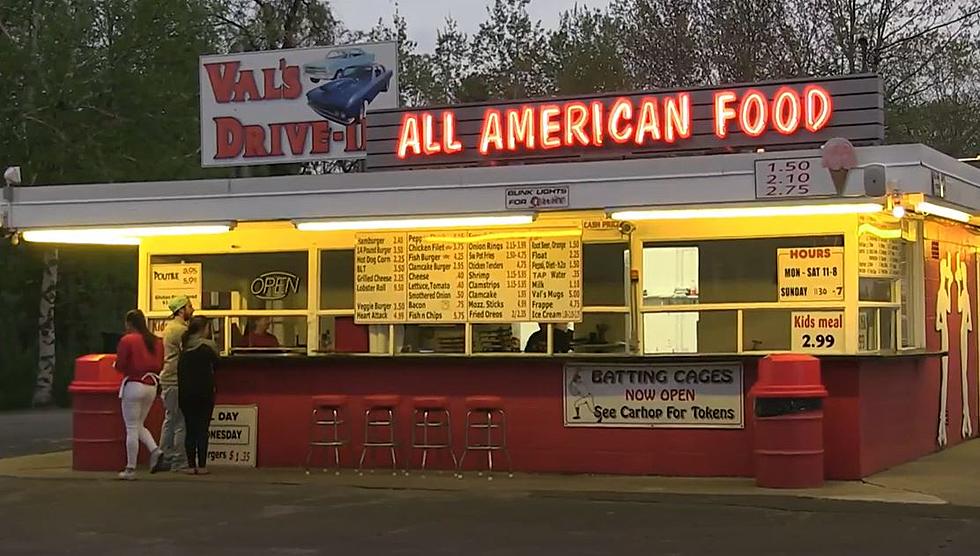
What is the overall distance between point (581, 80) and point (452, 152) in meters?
25.3

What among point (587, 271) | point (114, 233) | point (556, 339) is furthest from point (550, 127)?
point (114, 233)

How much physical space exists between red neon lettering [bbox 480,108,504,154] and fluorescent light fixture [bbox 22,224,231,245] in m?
3.10

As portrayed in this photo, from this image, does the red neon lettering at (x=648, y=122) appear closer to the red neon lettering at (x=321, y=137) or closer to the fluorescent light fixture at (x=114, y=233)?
the fluorescent light fixture at (x=114, y=233)

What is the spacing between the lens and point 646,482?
13484 mm

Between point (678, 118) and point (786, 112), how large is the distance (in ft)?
3.81

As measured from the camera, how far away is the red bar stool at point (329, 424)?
14.9 m

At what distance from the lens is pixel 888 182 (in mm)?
12508

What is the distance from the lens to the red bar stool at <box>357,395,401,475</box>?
1477 cm

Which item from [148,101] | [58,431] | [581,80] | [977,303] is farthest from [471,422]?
[581,80]

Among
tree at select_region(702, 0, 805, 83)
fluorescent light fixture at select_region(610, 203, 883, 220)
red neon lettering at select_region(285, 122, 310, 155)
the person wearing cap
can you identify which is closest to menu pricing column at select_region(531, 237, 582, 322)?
fluorescent light fixture at select_region(610, 203, 883, 220)

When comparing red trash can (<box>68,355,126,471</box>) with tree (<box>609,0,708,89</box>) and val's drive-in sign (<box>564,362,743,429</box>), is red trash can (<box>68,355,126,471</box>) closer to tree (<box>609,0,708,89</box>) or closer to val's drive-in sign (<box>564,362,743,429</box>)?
val's drive-in sign (<box>564,362,743,429</box>)

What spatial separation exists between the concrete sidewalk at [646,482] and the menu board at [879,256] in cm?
212

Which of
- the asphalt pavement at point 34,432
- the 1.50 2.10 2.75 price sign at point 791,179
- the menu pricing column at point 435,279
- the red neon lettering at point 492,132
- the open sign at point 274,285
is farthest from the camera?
the asphalt pavement at point 34,432

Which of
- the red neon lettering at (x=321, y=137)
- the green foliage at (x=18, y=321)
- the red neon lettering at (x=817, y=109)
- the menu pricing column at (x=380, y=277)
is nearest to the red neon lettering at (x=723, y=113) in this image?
the red neon lettering at (x=817, y=109)
